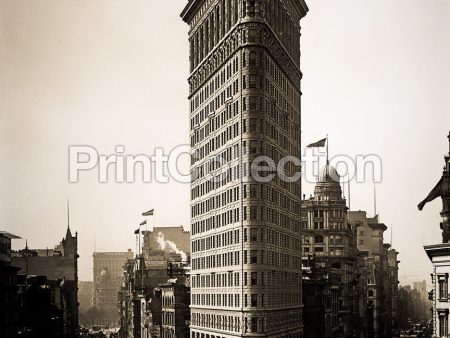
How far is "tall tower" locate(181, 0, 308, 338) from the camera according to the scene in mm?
69125

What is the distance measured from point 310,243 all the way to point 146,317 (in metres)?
26.7

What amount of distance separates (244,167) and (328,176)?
5291cm

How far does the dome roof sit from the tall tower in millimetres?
34187

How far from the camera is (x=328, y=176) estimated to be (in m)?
120

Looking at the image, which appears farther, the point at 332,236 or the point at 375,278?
the point at 375,278

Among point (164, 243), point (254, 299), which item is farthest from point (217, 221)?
point (164, 243)

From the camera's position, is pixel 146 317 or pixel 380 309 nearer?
pixel 146 317

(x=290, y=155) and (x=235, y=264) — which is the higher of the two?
(x=290, y=155)

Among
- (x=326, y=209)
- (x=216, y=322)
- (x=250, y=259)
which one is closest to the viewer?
(x=250, y=259)

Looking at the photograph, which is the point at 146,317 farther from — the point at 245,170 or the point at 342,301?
the point at 245,170

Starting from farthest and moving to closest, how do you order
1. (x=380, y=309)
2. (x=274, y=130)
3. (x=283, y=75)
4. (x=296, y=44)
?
(x=380, y=309) → (x=296, y=44) → (x=283, y=75) → (x=274, y=130)

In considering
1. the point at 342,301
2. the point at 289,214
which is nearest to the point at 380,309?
the point at 342,301

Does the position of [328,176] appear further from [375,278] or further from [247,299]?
[247,299]

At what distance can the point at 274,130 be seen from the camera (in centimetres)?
7394
